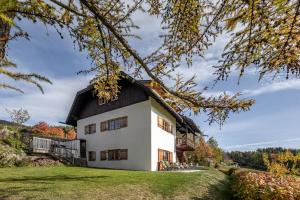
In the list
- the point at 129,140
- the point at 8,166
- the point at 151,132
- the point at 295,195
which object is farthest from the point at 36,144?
the point at 295,195

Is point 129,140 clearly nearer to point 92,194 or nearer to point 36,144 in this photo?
point 36,144

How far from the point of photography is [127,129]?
2858 centimetres

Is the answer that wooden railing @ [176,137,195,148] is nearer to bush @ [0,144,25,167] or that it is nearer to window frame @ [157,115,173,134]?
window frame @ [157,115,173,134]

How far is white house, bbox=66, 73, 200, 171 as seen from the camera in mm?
27109

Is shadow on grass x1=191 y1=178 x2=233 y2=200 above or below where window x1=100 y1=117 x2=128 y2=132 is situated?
below

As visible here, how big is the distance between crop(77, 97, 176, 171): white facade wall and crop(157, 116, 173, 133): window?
345 millimetres

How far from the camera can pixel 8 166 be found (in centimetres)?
2361

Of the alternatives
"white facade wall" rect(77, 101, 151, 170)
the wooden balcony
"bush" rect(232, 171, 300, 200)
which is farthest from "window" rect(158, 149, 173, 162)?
"bush" rect(232, 171, 300, 200)

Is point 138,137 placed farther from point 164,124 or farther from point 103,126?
point 103,126

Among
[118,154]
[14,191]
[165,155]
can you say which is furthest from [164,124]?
[14,191]

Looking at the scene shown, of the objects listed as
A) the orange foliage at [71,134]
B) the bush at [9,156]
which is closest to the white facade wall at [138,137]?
the bush at [9,156]

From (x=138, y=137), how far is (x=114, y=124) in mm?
3562

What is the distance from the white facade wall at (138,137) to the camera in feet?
88.3

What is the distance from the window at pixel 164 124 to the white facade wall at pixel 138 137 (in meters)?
0.35
